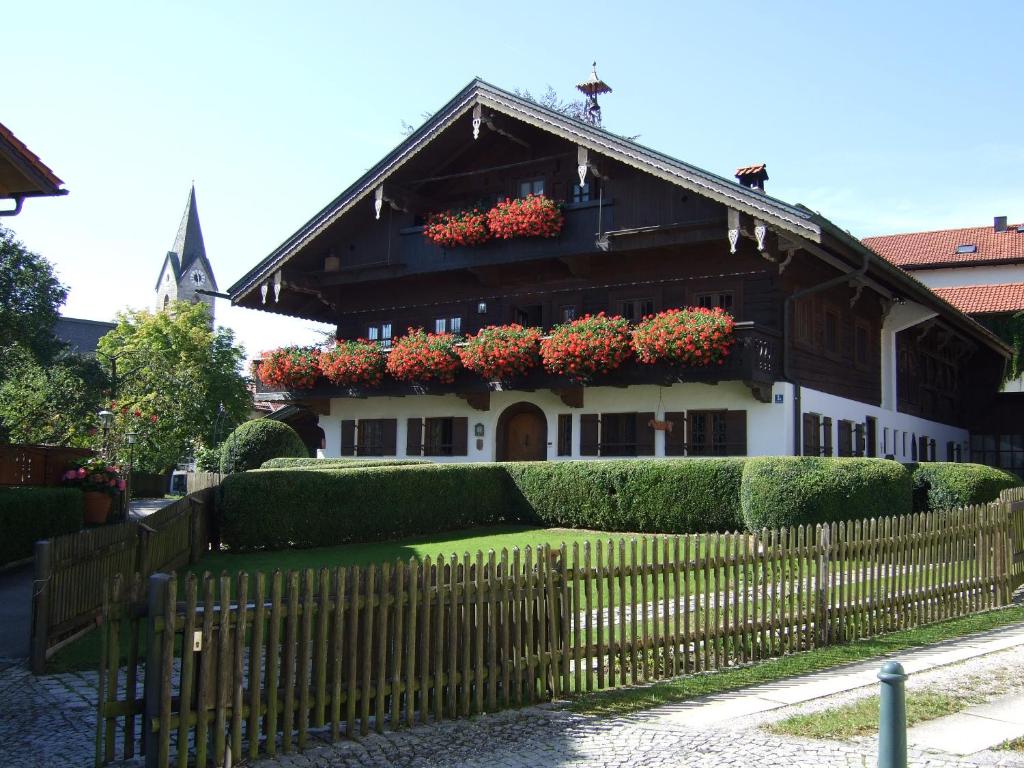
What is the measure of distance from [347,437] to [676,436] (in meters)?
10.7

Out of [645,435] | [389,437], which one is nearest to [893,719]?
[645,435]

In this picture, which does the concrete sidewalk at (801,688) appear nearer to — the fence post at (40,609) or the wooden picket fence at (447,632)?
the wooden picket fence at (447,632)

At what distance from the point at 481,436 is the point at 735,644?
17.9m

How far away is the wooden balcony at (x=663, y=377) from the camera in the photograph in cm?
2141

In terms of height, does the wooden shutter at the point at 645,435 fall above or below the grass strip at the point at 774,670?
above

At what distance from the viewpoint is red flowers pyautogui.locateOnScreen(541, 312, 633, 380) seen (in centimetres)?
2267

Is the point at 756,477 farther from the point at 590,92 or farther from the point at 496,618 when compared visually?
the point at 590,92

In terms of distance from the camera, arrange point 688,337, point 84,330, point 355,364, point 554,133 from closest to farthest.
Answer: point 688,337
point 554,133
point 355,364
point 84,330

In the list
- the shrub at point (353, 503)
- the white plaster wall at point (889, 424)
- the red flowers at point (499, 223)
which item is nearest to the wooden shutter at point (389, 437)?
the red flowers at point (499, 223)

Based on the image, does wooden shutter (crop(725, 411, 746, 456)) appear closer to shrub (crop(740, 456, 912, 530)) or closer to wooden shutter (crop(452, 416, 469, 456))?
shrub (crop(740, 456, 912, 530))

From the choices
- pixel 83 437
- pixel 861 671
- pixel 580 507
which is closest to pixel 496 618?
pixel 861 671

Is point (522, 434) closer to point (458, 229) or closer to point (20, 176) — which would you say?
point (458, 229)

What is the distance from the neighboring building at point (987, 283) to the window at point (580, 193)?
67.3 feet

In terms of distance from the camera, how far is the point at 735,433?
22.9 m
